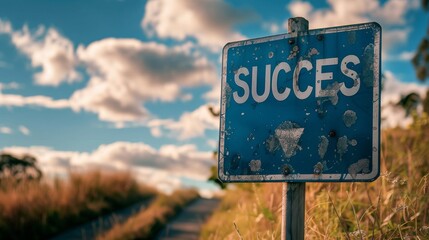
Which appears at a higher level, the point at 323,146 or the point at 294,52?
the point at 294,52

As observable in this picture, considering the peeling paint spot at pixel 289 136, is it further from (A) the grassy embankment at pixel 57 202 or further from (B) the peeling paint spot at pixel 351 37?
(A) the grassy embankment at pixel 57 202

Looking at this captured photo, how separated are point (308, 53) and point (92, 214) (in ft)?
23.6

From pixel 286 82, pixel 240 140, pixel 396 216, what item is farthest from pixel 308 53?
pixel 396 216

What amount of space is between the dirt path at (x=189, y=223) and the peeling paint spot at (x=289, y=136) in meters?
4.73

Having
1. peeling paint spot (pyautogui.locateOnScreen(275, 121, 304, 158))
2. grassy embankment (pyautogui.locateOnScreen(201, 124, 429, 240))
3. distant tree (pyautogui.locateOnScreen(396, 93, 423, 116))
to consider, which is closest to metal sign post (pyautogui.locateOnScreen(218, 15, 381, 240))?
peeling paint spot (pyautogui.locateOnScreen(275, 121, 304, 158))

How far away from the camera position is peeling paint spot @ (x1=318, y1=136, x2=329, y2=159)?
198 centimetres

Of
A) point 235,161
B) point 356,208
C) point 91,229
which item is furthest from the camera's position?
point 91,229

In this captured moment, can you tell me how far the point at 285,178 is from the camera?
2.02 meters

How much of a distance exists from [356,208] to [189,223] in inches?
177

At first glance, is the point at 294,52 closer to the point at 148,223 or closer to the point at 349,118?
the point at 349,118

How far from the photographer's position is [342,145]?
1.96m

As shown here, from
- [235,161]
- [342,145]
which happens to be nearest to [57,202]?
[235,161]

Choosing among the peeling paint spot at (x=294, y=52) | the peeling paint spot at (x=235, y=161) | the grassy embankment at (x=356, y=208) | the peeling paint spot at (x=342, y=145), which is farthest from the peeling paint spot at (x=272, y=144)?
the grassy embankment at (x=356, y=208)

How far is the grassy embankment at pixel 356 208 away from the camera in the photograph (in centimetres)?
269
